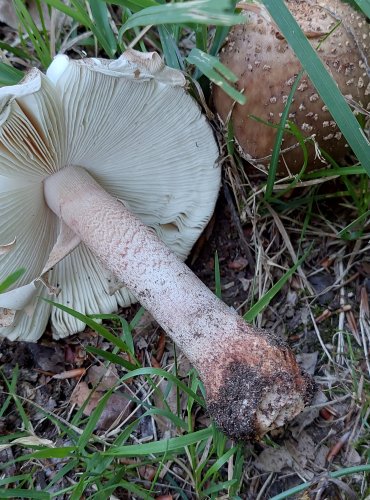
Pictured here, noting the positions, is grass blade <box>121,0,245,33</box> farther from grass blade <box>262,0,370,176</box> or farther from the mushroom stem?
the mushroom stem

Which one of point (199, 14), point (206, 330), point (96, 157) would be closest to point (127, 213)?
point (96, 157)

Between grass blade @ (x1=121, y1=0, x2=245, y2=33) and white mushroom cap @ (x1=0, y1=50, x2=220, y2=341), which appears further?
white mushroom cap @ (x1=0, y1=50, x2=220, y2=341)

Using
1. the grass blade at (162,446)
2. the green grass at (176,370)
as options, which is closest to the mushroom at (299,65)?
the green grass at (176,370)

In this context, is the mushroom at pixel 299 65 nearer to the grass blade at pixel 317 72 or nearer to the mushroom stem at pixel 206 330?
the grass blade at pixel 317 72

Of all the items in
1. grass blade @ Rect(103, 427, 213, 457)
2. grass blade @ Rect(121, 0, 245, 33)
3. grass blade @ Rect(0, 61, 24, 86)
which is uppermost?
grass blade @ Rect(0, 61, 24, 86)

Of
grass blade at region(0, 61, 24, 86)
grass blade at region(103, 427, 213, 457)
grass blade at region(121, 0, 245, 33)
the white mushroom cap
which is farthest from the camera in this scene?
grass blade at region(0, 61, 24, 86)

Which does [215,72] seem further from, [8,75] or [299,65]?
[8,75]

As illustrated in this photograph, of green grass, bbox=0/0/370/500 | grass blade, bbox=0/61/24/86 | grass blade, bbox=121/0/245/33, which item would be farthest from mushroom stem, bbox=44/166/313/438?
grass blade, bbox=121/0/245/33
